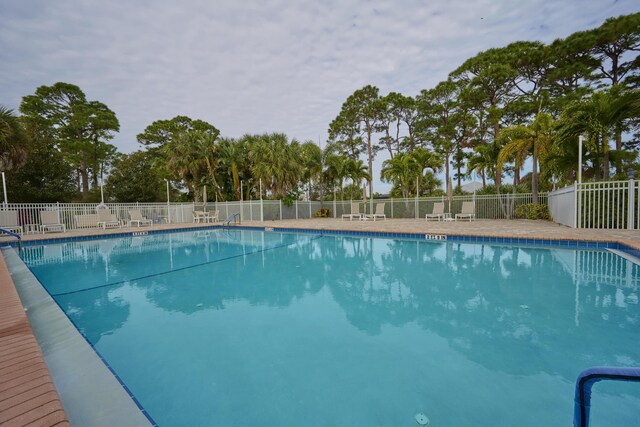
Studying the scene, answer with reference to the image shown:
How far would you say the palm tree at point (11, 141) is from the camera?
1013cm

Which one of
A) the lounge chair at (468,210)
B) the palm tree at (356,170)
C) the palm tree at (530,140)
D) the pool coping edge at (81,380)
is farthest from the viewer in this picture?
the palm tree at (356,170)

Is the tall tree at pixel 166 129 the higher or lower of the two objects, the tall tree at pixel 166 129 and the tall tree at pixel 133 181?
the higher

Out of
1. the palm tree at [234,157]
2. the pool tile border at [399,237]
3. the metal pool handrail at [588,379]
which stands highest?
the palm tree at [234,157]

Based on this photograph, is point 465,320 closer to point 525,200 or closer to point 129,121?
point 525,200

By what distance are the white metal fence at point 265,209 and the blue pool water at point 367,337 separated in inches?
363

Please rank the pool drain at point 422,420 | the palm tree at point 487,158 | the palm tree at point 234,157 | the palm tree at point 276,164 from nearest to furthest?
the pool drain at point 422,420, the palm tree at point 487,158, the palm tree at point 276,164, the palm tree at point 234,157

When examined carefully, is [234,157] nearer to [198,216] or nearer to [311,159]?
[198,216]

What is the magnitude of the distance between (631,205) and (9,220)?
21.5 metres

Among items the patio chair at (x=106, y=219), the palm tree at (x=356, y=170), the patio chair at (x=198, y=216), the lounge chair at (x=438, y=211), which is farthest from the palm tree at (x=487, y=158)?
the patio chair at (x=106, y=219)

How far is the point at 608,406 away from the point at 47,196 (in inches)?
962

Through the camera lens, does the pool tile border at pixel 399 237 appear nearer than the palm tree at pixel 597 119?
Yes

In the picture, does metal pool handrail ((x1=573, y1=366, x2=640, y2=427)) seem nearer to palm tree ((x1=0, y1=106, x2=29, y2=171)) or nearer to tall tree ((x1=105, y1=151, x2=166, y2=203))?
palm tree ((x1=0, y1=106, x2=29, y2=171))

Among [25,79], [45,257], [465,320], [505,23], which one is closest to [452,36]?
[505,23]

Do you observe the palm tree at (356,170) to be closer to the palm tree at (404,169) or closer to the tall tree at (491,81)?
the palm tree at (404,169)
